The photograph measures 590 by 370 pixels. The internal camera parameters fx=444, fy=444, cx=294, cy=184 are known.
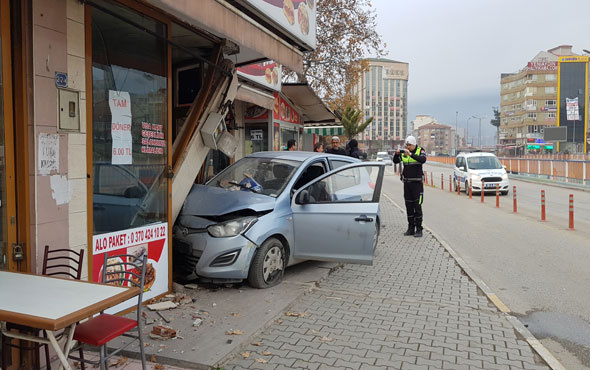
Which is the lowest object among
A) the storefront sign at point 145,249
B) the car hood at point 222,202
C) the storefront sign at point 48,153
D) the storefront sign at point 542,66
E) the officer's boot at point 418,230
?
the officer's boot at point 418,230

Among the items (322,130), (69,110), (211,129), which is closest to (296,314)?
(211,129)

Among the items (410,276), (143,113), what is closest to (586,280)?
(410,276)

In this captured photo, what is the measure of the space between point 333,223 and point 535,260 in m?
4.13

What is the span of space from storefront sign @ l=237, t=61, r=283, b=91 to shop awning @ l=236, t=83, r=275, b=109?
0.22 meters

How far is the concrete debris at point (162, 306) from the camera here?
470cm

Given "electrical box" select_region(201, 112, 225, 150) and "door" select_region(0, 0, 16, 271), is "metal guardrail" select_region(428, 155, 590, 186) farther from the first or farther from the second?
"door" select_region(0, 0, 16, 271)

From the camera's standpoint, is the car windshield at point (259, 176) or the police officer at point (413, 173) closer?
the car windshield at point (259, 176)

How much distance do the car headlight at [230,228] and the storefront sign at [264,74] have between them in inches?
206

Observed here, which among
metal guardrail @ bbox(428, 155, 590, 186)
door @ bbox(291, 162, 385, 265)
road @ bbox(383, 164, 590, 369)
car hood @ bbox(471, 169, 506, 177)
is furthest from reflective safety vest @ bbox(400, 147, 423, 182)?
metal guardrail @ bbox(428, 155, 590, 186)

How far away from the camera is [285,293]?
5.39 meters

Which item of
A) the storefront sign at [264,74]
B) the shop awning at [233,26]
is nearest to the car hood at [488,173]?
the storefront sign at [264,74]

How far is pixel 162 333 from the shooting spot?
4.05 meters

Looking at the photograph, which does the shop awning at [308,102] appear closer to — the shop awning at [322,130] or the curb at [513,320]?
the shop awning at [322,130]

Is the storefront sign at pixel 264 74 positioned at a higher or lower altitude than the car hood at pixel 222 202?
higher
